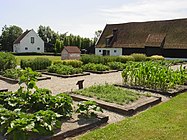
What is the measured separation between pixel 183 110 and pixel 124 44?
29.6 metres

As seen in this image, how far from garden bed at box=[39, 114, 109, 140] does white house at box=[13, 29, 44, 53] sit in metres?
51.2

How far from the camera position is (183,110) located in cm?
677

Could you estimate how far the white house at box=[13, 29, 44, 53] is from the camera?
178ft

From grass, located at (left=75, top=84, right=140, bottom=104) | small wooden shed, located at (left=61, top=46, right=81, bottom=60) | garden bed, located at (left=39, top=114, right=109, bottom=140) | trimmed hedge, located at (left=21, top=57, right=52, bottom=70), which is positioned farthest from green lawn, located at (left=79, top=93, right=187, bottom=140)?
small wooden shed, located at (left=61, top=46, right=81, bottom=60)

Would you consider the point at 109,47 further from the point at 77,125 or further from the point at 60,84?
the point at 77,125

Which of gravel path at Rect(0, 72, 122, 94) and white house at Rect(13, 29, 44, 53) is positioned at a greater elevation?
white house at Rect(13, 29, 44, 53)

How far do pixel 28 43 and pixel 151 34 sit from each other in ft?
101

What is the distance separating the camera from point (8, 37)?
207 ft

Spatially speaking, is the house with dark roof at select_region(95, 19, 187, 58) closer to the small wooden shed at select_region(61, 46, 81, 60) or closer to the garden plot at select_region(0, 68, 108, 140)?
the small wooden shed at select_region(61, 46, 81, 60)

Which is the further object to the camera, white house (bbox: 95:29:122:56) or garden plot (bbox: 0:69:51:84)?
white house (bbox: 95:29:122:56)

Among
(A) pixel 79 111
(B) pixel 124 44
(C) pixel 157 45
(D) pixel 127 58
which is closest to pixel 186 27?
(C) pixel 157 45

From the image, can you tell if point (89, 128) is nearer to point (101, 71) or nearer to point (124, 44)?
point (101, 71)

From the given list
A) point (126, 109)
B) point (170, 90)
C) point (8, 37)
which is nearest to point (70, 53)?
point (170, 90)

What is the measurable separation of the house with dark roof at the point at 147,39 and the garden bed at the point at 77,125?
27371 millimetres
